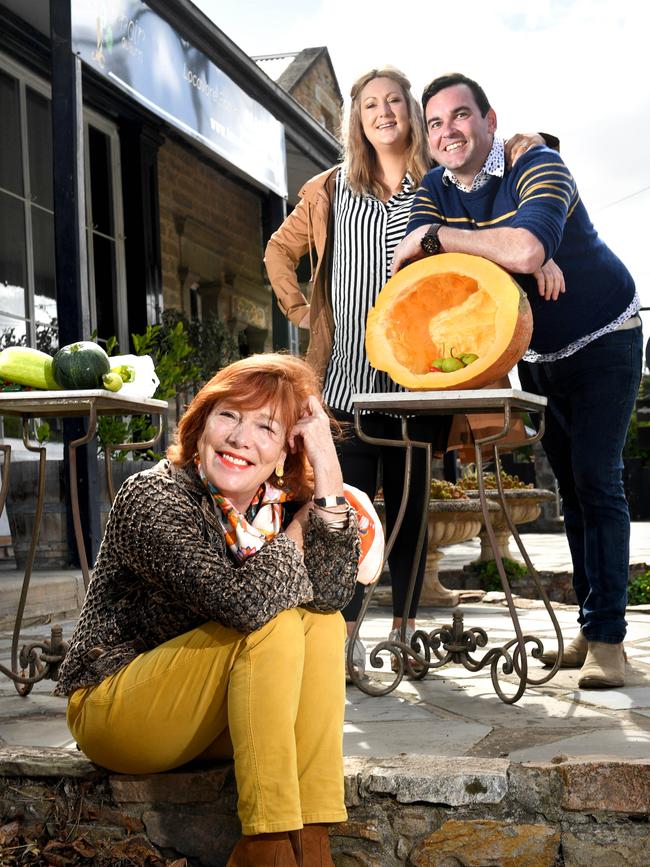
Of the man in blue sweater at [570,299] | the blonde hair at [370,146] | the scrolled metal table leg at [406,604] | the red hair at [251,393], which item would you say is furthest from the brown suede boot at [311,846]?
the blonde hair at [370,146]

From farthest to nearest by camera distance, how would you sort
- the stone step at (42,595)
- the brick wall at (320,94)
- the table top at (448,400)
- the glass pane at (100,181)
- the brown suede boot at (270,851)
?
the brick wall at (320,94)
the glass pane at (100,181)
the stone step at (42,595)
the table top at (448,400)
the brown suede boot at (270,851)

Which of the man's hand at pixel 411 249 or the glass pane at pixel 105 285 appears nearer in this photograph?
the man's hand at pixel 411 249

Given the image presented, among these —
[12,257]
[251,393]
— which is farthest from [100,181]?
[251,393]

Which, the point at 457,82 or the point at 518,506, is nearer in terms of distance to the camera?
the point at 457,82

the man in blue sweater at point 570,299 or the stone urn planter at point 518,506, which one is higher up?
the man in blue sweater at point 570,299

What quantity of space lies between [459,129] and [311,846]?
6.21ft

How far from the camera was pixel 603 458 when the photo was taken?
321cm

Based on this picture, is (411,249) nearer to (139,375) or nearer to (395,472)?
(395,472)

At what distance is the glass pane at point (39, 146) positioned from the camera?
707cm

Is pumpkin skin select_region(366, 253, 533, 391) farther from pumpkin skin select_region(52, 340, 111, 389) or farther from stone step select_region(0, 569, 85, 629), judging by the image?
stone step select_region(0, 569, 85, 629)

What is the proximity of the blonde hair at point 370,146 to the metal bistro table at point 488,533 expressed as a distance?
0.77 metres

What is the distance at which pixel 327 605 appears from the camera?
2277mm

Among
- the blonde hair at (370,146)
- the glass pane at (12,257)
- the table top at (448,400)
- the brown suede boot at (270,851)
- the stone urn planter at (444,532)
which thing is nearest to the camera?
the brown suede boot at (270,851)

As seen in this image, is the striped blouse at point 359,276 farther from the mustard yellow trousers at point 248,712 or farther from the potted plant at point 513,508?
the potted plant at point 513,508
